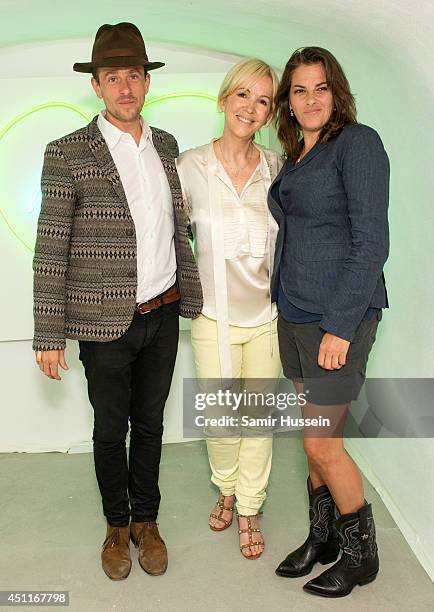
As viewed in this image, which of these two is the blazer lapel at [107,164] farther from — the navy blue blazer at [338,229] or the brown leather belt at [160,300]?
the navy blue blazer at [338,229]

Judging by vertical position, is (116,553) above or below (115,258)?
below

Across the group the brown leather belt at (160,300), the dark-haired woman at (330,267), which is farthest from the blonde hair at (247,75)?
the brown leather belt at (160,300)

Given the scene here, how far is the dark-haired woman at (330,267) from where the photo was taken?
2.15 meters

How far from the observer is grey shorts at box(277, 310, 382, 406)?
2.30 m

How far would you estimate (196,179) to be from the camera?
2605mm

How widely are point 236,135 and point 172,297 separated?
63 cm

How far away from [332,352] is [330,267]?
276mm

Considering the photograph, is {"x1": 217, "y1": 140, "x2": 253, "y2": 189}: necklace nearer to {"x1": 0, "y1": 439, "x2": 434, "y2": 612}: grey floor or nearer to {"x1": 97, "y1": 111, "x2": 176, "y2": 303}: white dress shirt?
{"x1": 97, "y1": 111, "x2": 176, "y2": 303}: white dress shirt

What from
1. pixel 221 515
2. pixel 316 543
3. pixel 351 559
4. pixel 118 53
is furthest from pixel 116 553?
pixel 118 53

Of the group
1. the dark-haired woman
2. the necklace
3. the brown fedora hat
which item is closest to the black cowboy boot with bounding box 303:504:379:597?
the dark-haired woman

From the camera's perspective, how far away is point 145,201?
2449 mm

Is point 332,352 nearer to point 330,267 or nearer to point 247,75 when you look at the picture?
point 330,267

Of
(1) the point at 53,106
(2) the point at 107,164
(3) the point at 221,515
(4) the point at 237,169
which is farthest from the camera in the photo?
(1) the point at 53,106

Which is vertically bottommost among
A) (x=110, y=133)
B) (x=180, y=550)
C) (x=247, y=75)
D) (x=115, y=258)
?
(x=180, y=550)
